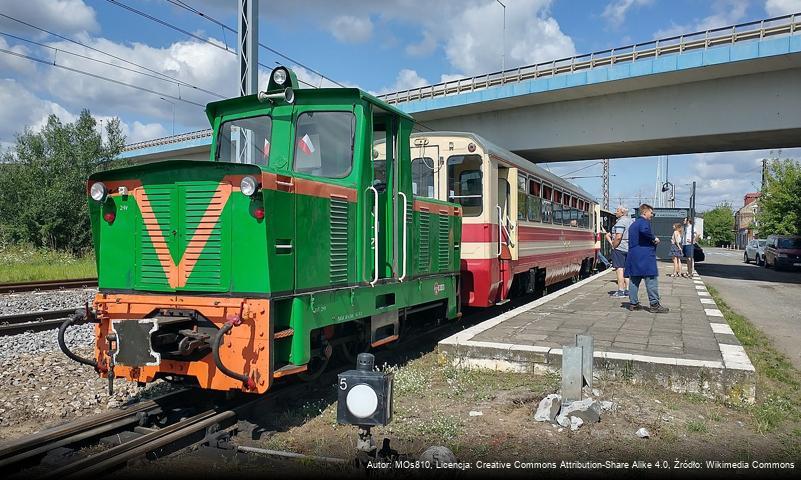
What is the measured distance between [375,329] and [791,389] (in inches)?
178

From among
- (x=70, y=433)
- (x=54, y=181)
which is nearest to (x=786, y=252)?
(x=70, y=433)

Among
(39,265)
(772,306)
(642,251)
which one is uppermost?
(642,251)

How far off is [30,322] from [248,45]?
6.35m

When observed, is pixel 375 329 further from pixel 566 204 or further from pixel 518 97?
pixel 518 97

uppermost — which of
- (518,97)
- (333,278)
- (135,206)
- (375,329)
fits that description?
(518,97)

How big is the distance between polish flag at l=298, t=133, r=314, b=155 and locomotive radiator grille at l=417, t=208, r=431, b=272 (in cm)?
193

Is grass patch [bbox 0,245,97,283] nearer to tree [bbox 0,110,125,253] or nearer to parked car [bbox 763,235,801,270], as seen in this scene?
tree [bbox 0,110,125,253]

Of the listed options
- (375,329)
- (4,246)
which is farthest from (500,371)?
(4,246)

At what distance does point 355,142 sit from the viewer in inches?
225

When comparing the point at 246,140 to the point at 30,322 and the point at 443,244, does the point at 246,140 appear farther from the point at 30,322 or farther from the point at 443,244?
the point at 30,322

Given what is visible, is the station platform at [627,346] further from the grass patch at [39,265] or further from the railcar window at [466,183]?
the grass patch at [39,265]

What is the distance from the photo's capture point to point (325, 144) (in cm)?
577

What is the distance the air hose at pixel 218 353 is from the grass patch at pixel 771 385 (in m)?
4.19

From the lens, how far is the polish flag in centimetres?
577
